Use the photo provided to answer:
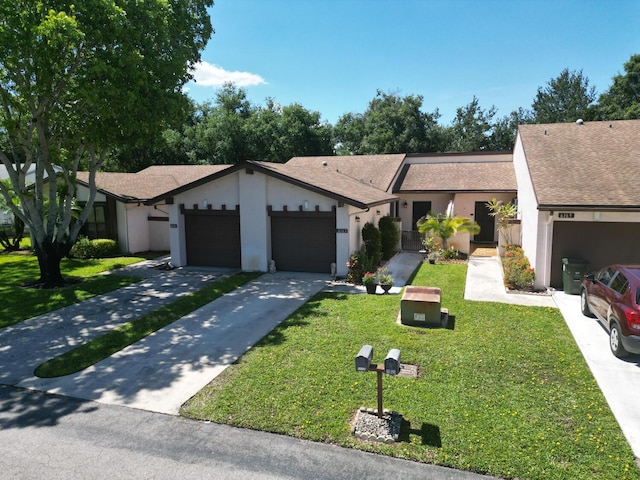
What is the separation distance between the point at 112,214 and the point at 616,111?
40669 mm

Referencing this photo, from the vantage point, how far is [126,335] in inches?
390

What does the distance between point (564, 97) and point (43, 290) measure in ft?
176

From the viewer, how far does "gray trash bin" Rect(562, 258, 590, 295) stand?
40.6 ft

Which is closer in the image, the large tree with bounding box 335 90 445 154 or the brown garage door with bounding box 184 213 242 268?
the brown garage door with bounding box 184 213 242 268

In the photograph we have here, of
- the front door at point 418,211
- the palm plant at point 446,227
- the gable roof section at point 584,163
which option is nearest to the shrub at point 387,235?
the palm plant at point 446,227

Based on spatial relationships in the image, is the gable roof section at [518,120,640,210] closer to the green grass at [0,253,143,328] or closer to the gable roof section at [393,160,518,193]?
the gable roof section at [393,160,518,193]

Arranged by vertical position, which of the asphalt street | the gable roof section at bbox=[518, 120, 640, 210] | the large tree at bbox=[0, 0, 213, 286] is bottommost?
the asphalt street

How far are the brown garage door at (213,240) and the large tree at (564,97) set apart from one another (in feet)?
142

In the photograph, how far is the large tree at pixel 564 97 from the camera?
156 feet

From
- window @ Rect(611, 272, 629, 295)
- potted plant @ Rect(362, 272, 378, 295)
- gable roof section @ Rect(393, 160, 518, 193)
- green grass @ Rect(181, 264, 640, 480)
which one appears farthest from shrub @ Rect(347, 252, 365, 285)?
gable roof section @ Rect(393, 160, 518, 193)

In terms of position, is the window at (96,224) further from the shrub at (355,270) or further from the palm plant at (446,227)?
the palm plant at (446,227)

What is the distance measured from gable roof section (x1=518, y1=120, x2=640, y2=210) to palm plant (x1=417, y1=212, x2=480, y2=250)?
415 centimetres

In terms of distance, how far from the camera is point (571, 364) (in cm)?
789

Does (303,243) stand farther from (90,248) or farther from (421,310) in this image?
(90,248)
